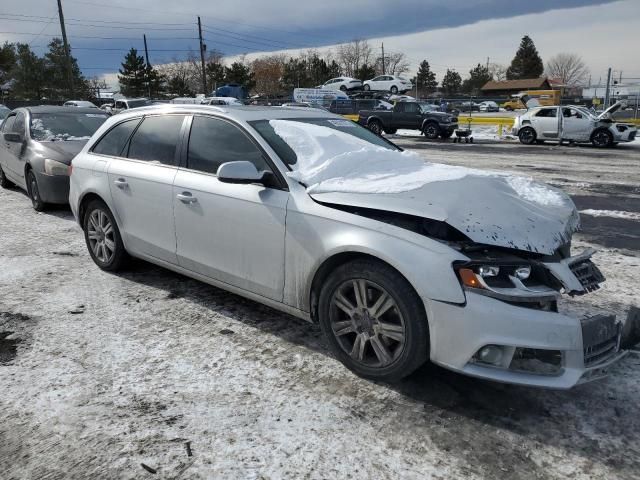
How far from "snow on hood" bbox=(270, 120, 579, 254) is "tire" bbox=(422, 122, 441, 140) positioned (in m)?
21.1

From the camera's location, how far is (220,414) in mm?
2725

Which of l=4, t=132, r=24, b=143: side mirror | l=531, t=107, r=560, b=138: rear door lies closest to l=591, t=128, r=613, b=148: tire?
l=531, t=107, r=560, b=138: rear door

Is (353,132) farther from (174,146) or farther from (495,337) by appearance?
(495,337)

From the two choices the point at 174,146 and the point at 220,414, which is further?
the point at 174,146

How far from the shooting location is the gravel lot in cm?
235

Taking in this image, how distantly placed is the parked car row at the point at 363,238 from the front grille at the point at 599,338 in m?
0.01

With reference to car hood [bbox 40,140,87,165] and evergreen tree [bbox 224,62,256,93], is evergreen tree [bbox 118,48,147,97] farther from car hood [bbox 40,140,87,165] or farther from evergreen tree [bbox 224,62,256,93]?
car hood [bbox 40,140,87,165]

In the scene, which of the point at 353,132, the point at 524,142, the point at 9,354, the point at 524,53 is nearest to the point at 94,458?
the point at 9,354

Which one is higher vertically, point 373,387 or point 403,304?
point 403,304

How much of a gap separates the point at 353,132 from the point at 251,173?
4.57ft

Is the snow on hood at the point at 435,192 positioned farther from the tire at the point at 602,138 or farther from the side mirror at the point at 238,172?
the tire at the point at 602,138

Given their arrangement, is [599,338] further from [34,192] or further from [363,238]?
[34,192]

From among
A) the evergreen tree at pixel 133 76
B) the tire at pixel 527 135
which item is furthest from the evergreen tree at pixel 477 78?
the tire at pixel 527 135

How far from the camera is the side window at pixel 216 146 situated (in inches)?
143
